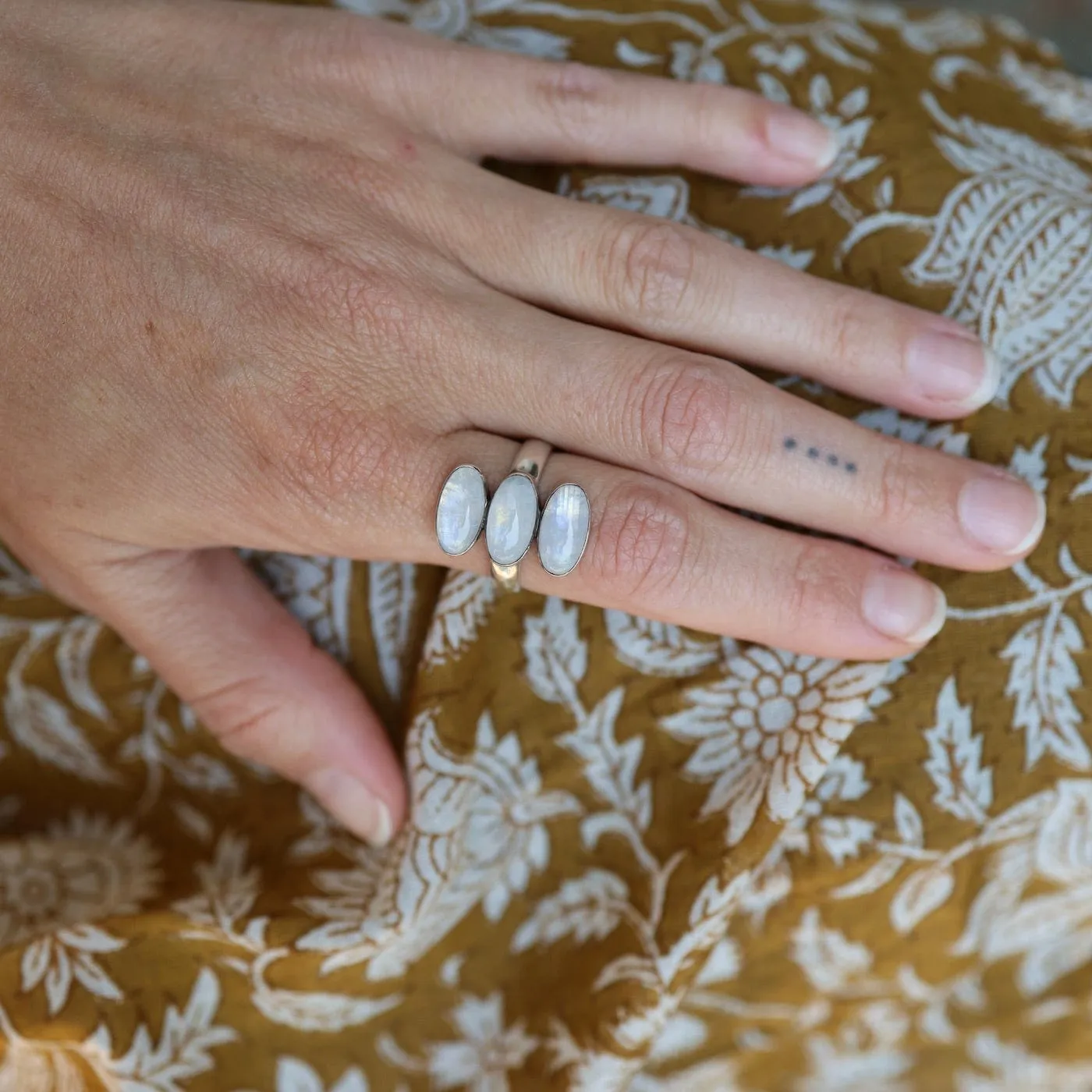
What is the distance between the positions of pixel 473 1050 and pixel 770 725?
0.41 meters

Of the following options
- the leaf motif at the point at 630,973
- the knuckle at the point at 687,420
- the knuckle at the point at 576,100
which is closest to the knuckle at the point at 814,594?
the knuckle at the point at 687,420

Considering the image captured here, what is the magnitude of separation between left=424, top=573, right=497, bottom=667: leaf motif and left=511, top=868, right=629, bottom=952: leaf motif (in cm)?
24

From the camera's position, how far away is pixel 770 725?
814mm

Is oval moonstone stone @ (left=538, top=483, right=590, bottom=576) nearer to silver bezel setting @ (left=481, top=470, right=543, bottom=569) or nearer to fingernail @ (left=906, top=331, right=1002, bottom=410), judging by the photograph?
silver bezel setting @ (left=481, top=470, right=543, bottom=569)

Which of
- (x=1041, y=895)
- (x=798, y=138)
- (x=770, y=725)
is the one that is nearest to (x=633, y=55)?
(x=798, y=138)

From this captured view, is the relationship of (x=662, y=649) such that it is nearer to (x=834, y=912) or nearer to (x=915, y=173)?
(x=834, y=912)

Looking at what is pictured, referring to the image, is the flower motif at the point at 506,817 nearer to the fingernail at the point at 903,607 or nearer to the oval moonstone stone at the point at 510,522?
the oval moonstone stone at the point at 510,522

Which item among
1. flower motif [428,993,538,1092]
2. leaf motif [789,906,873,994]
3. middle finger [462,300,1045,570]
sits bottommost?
flower motif [428,993,538,1092]

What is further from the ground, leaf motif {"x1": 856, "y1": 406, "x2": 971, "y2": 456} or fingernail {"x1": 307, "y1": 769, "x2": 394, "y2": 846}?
leaf motif {"x1": 856, "y1": 406, "x2": 971, "y2": 456}

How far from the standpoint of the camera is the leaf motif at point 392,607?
901 millimetres

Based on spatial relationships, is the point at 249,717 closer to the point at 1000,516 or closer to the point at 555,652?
the point at 555,652

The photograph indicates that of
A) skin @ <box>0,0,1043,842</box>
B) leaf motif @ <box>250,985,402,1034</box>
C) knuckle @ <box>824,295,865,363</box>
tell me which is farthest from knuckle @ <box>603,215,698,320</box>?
leaf motif @ <box>250,985,402,1034</box>

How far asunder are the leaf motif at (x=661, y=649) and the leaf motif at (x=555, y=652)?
4cm

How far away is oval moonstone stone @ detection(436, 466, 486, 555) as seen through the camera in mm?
747
